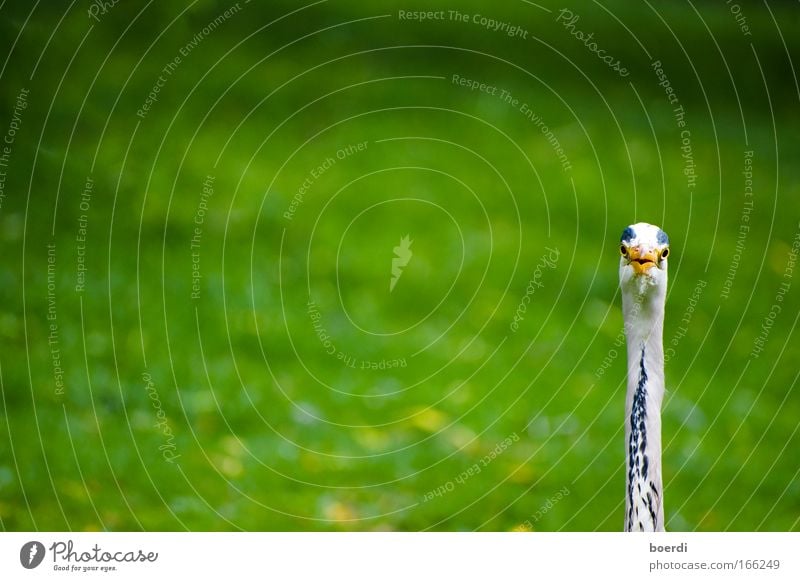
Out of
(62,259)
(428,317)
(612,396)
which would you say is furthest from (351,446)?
(62,259)

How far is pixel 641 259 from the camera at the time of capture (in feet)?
4.93

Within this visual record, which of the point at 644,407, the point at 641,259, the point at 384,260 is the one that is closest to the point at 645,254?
the point at 641,259

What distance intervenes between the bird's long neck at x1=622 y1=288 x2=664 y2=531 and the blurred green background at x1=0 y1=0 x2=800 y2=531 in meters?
0.49

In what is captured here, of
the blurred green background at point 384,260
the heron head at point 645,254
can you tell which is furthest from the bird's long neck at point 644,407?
the blurred green background at point 384,260

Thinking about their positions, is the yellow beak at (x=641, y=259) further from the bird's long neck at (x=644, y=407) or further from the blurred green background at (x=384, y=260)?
the blurred green background at (x=384, y=260)

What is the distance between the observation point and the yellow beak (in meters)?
1.50

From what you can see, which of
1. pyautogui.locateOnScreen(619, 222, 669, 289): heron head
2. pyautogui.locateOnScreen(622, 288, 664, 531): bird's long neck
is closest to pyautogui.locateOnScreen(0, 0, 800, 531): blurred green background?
pyautogui.locateOnScreen(622, 288, 664, 531): bird's long neck

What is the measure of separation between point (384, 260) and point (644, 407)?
1.12 metres

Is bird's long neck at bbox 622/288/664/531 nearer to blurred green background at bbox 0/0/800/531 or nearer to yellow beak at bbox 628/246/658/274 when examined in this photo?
yellow beak at bbox 628/246/658/274

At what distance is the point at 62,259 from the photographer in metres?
2.31

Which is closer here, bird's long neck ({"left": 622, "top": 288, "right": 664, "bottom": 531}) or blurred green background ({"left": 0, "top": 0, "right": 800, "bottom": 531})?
bird's long neck ({"left": 622, "top": 288, "right": 664, "bottom": 531})

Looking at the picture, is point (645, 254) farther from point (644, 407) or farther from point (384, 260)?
point (384, 260)

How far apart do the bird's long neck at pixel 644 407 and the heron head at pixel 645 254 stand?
0.09ft
